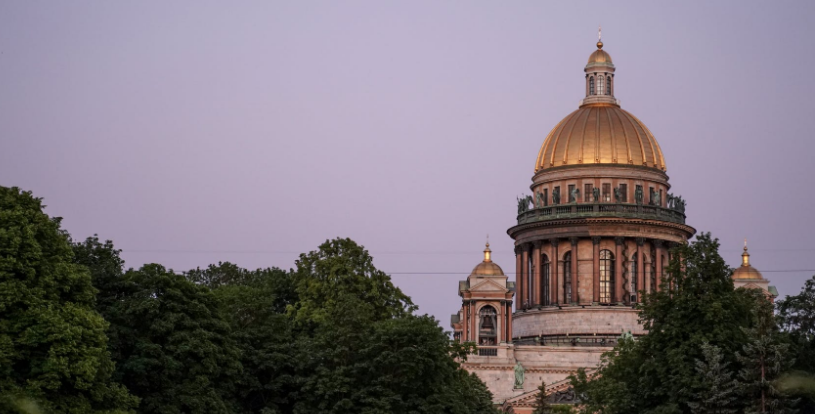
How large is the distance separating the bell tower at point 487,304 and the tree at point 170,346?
5721 cm

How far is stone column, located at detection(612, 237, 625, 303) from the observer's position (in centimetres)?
15012

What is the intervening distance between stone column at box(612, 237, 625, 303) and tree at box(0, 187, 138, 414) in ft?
261

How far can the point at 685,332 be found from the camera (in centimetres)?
8675

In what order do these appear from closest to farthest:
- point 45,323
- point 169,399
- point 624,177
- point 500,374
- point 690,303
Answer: point 45,323 < point 169,399 < point 690,303 < point 500,374 < point 624,177

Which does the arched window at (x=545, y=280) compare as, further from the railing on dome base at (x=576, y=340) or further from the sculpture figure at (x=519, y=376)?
the sculpture figure at (x=519, y=376)

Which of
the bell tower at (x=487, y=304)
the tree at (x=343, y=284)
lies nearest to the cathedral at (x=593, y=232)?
the bell tower at (x=487, y=304)

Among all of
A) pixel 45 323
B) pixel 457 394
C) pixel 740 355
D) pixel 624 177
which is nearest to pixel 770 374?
pixel 740 355

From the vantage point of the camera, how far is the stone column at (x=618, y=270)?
493 ft

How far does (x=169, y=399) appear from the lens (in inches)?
3201

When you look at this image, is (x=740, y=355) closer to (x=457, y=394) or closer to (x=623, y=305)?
(x=457, y=394)

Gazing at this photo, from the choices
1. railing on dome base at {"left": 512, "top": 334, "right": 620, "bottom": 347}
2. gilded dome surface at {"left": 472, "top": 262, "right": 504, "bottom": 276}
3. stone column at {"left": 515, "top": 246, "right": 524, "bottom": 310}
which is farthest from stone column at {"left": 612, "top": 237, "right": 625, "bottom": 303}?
gilded dome surface at {"left": 472, "top": 262, "right": 504, "bottom": 276}

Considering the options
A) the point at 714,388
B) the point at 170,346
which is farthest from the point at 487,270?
the point at 170,346

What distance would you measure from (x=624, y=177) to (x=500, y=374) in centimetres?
2023

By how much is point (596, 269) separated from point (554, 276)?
384 centimetres
